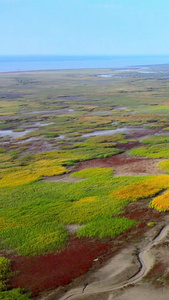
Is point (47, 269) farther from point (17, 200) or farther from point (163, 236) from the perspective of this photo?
point (17, 200)

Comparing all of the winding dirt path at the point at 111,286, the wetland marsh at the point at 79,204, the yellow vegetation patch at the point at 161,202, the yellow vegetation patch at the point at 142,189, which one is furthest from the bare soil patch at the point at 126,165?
the winding dirt path at the point at 111,286

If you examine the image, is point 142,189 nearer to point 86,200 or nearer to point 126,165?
point 86,200

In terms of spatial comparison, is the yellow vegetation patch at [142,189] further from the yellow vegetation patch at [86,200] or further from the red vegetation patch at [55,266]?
the red vegetation patch at [55,266]

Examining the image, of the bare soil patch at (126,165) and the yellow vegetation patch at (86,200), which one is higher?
the bare soil patch at (126,165)

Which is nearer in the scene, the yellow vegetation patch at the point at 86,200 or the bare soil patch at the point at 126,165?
the yellow vegetation patch at the point at 86,200

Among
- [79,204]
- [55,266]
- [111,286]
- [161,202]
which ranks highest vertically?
[161,202]

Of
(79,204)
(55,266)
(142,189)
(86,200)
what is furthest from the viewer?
(142,189)

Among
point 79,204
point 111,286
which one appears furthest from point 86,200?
point 111,286

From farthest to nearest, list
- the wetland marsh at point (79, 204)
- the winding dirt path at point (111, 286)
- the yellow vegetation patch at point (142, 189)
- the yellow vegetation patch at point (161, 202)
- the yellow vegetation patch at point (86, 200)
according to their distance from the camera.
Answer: the yellow vegetation patch at point (142, 189) → the yellow vegetation patch at point (86, 200) → the yellow vegetation patch at point (161, 202) → the wetland marsh at point (79, 204) → the winding dirt path at point (111, 286)
